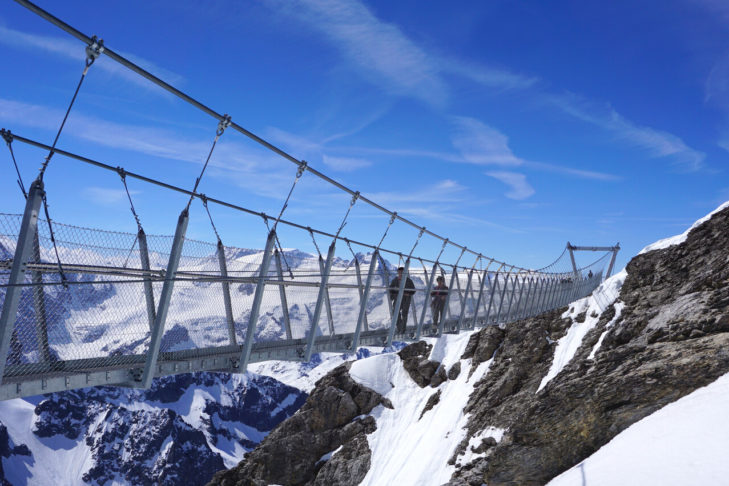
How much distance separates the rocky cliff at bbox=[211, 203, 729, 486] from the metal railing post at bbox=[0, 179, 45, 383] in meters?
13.9

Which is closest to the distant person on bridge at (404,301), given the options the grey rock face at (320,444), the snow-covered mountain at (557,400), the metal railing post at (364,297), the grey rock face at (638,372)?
the metal railing post at (364,297)

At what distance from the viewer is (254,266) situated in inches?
309

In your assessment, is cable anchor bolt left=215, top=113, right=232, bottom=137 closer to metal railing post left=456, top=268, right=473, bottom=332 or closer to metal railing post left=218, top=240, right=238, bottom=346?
metal railing post left=218, top=240, right=238, bottom=346

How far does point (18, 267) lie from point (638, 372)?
582 inches

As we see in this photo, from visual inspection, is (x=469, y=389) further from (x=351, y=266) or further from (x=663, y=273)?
(x=351, y=266)

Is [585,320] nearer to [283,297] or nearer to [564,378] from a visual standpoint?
[564,378]

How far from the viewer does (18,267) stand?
4266 millimetres

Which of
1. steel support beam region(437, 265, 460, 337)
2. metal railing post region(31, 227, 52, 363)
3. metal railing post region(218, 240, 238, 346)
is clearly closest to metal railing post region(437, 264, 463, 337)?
steel support beam region(437, 265, 460, 337)

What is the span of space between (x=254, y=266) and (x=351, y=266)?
121 inches

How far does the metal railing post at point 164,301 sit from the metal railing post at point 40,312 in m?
0.99

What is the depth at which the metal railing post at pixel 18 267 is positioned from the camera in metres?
4.27

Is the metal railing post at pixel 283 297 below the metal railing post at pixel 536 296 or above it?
below

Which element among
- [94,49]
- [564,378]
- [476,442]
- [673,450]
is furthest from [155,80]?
[476,442]

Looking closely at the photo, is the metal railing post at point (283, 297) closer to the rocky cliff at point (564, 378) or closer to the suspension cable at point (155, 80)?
the suspension cable at point (155, 80)
